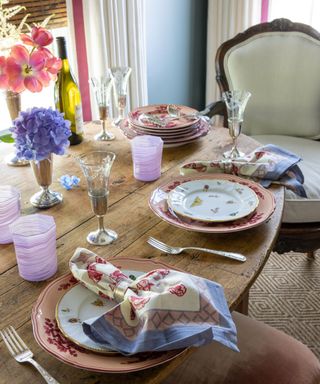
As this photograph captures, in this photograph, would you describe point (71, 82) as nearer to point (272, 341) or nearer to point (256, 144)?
point (256, 144)

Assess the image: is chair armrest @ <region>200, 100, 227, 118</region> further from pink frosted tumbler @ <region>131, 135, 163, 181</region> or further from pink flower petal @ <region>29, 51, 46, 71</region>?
pink flower petal @ <region>29, 51, 46, 71</region>

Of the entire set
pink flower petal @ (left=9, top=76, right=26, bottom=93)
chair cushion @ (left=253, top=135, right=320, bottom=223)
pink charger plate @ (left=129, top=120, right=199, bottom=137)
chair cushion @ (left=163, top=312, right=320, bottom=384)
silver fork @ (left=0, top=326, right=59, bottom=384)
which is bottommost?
chair cushion @ (left=163, top=312, right=320, bottom=384)

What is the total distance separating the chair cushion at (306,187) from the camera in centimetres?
160

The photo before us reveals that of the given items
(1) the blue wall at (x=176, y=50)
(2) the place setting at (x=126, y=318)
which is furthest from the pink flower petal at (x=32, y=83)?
(1) the blue wall at (x=176, y=50)

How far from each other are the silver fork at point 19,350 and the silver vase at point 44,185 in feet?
1.45

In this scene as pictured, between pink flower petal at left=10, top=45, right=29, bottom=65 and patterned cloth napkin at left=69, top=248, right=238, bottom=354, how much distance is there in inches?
27.1

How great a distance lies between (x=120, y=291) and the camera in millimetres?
792

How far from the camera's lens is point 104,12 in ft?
6.92

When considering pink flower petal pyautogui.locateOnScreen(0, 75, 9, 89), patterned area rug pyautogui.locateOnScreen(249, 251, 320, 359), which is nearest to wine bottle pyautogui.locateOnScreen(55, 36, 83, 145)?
pink flower petal pyautogui.locateOnScreen(0, 75, 9, 89)

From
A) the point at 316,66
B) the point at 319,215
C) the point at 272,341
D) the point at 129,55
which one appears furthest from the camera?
the point at 129,55

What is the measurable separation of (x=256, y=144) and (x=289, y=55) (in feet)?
2.70

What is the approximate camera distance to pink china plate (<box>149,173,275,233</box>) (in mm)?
1005

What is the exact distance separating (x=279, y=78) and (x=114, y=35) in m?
0.75

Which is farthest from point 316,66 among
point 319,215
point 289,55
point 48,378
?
point 48,378
